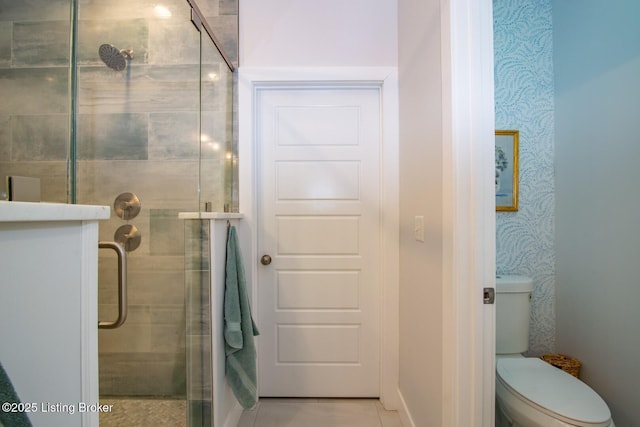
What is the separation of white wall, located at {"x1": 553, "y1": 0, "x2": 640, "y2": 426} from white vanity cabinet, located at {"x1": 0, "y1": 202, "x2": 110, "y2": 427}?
2121mm

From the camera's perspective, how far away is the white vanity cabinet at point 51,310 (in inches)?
17.5

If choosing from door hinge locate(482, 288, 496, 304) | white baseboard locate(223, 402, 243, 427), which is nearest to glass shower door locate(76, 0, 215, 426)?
white baseboard locate(223, 402, 243, 427)

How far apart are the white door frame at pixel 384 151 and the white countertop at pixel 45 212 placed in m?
1.18

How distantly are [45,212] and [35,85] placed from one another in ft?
1.68

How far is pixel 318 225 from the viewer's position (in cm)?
177

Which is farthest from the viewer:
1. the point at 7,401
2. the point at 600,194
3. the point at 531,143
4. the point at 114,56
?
the point at 531,143

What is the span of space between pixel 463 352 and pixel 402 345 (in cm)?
72

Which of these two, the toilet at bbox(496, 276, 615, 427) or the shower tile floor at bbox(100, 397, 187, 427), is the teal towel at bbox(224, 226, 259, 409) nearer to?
the shower tile floor at bbox(100, 397, 187, 427)

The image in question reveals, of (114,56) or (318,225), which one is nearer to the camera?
(114,56)

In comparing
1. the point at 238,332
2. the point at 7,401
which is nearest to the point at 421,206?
the point at 238,332

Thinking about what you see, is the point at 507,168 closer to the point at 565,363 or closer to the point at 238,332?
the point at 565,363

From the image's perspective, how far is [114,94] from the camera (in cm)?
123

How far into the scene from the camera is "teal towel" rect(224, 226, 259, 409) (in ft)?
4.39

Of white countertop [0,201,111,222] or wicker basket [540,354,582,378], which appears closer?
white countertop [0,201,111,222]
